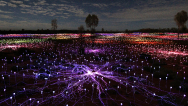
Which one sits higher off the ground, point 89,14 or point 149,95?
point 89,14

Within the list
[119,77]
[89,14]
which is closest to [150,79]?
[119,77]

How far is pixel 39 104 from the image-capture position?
460cm

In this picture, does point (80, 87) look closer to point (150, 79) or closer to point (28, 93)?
point (28, 93)

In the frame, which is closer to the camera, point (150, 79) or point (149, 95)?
point (149, 95)

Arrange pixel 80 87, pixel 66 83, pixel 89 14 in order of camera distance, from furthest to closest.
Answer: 1. pixel 89 14
2. pixel 66 83
3. pixel 80 87

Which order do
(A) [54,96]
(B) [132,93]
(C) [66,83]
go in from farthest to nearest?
(C) [66,83], (B) [132,93], (A) [54,96]

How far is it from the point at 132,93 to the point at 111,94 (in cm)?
85

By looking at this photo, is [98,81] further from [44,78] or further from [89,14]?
[89,14]

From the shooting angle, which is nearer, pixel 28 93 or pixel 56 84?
pixel 28 93

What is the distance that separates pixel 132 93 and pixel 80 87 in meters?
2.20

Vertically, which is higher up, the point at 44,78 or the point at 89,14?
the point at 89,14

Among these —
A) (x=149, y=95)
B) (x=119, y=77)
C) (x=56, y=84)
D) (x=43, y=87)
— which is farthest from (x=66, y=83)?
(x=149, y=95)

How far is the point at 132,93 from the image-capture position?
5.42 metres

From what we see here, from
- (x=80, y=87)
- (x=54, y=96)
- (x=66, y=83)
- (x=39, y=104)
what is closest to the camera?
(x=39, y=104)
